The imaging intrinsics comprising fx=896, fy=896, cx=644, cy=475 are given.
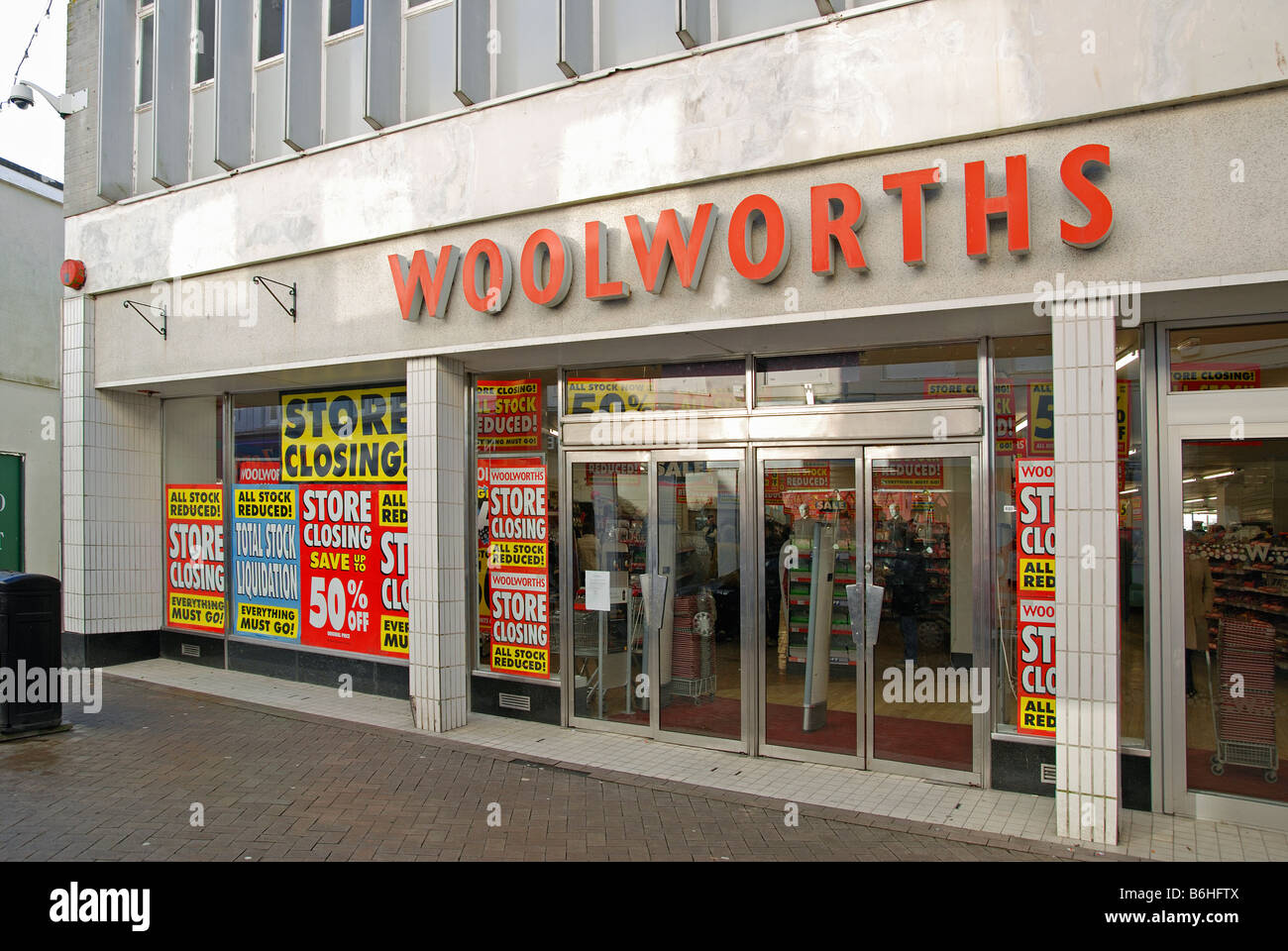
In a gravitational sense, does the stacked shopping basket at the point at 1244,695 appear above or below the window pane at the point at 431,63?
below

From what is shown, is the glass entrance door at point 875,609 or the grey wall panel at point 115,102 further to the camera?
the grey wall panel at point 115,102

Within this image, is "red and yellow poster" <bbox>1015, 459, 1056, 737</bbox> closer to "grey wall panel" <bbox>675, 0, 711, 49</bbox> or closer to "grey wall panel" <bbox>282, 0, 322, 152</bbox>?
"grey wall panel" <bbox>675, 0, 711, 49</bbox>

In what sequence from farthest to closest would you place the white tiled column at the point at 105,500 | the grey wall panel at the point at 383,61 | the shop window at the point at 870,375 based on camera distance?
the white tiled column at the point at 105,500, the grey wall panel at the point at 383,61, the shop window at the point at 870,375

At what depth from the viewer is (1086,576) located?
5.55 m

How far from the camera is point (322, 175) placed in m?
8.83

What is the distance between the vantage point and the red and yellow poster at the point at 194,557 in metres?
10.8

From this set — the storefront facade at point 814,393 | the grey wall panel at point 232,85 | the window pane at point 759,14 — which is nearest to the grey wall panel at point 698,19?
the window pane at point 759,14

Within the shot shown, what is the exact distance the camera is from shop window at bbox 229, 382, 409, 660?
9.41m

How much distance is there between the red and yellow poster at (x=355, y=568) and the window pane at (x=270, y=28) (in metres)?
4.80

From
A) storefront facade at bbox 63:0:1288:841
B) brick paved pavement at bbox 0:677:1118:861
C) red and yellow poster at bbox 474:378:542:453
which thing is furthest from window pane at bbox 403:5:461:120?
brick paved pavement at bbox 0:677:1118:861

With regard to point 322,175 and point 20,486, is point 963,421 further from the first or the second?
point 20,486

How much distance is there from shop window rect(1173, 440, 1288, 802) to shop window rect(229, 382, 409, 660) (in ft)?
22.9

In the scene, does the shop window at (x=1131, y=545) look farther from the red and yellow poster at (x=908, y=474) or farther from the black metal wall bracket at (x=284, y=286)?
the black metal wall bracket at (x=284, y=286)
